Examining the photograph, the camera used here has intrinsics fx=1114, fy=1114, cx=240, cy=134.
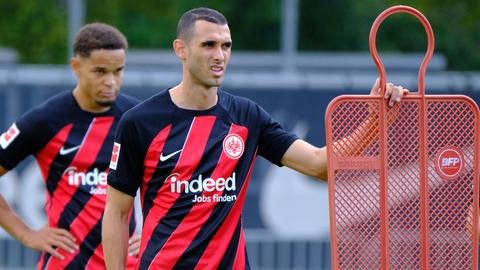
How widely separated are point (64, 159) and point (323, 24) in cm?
1592

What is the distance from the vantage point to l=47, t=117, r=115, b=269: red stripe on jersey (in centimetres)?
659

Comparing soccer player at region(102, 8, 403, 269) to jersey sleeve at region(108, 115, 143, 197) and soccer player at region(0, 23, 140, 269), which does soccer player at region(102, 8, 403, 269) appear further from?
soccer player at region(0, 23, 140, 269)

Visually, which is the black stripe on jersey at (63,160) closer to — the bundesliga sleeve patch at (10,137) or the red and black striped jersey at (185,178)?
the bundesliga sleeve patch at (10,137)

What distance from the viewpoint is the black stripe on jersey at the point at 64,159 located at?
666 cm

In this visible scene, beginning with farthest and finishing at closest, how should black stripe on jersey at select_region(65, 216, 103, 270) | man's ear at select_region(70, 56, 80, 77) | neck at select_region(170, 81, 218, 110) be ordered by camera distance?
man's ear at select_region(70, 56, 80, 77) < black stripe on jersey at select_region(65, 216, 103, 270) < neck at select_region(170, 81, 218, 110)

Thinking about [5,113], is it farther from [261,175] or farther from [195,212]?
[195,212]

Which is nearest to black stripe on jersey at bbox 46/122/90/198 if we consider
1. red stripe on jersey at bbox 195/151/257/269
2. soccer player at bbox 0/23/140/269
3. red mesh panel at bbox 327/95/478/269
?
soccer player at bbox 0/23/140/269

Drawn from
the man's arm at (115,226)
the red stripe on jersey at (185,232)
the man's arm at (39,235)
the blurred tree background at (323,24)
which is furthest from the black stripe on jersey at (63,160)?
the blurred tree background at (323,24)

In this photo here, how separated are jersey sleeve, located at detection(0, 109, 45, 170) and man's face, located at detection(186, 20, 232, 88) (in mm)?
1582

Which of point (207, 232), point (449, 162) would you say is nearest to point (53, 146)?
point (207, 232)

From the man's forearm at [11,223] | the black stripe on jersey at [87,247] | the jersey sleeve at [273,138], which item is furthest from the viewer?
the man's forearm at [11,223]

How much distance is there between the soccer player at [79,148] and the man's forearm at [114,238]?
104 centimetres

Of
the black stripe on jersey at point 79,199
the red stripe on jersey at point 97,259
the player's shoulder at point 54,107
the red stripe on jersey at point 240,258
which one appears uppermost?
the player's shoulder at point 54,107

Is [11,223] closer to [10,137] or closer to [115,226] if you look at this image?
[10,137]
